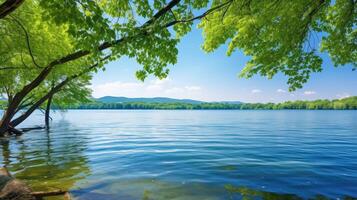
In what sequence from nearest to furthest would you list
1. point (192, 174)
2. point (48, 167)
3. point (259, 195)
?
1. point (259, 195)
2. point (192, 174)
3. point (48, 167)

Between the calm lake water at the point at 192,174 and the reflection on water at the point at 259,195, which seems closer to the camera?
the reflection on water at the point at 259,195

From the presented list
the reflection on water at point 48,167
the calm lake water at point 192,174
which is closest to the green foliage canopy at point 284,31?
the calm lake water at point 192,174

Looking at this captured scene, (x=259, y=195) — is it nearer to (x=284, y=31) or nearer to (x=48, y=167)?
(x=284, y=31)

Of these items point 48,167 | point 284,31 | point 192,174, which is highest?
point 284,31

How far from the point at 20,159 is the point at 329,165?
56.6ft

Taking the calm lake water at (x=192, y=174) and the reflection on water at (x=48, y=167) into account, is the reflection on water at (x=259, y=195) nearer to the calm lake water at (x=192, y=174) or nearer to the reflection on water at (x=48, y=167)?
the calm lake water at (x=192, y=174)

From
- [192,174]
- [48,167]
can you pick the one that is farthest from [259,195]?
[48,167]

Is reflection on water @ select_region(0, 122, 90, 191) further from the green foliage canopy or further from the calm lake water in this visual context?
the green foliage canopy

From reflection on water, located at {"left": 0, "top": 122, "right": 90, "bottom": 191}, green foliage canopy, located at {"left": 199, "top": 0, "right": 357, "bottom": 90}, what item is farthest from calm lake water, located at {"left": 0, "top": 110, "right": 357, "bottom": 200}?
green foliage canopy, located at {"left": 199, "top": 0, "right": 357, "bottom": 90}

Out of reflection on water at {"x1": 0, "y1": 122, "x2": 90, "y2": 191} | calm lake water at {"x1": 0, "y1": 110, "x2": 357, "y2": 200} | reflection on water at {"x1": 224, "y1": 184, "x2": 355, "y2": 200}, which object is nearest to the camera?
reflection on water at {"x1": 224, "y1": 184, "x2": 355, "y2": 200}

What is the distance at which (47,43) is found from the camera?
13.4 m

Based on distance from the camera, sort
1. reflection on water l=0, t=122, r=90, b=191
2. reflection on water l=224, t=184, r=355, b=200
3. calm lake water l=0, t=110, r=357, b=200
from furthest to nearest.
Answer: reflection on water l=0, t=122, r=90, b=191, calm lake water l=0, t=110, r=357, b=200, reflection on water l=224, t=184, r=355, b=200

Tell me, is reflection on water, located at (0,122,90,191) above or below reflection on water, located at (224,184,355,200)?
below

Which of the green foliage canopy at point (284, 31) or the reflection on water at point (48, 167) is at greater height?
the green foliage canopy at point (284, 31)
